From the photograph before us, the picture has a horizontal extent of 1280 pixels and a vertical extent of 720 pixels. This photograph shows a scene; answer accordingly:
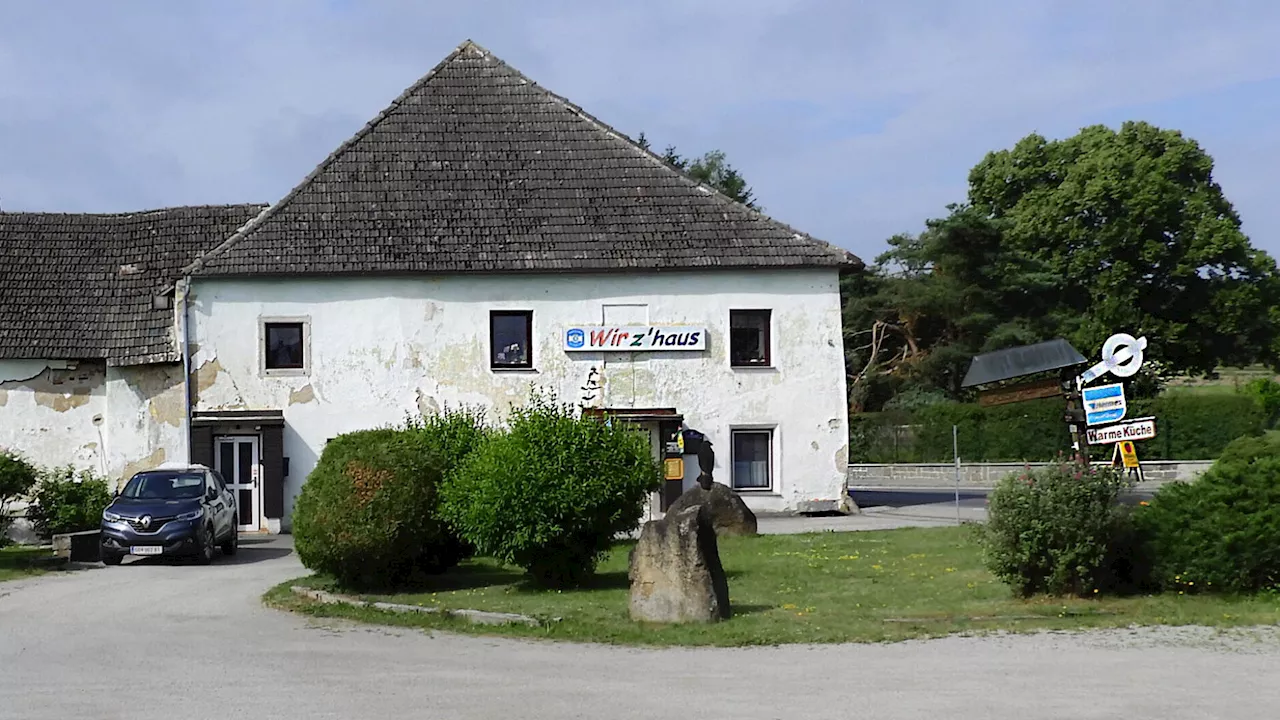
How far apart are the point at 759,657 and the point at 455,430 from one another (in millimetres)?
8892

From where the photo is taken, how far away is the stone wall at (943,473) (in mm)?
44844

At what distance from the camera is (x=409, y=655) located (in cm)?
1277

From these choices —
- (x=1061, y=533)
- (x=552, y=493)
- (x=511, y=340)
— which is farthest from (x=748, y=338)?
(x=1061, y=533)

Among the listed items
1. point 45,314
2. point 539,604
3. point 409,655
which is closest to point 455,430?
point 539,604

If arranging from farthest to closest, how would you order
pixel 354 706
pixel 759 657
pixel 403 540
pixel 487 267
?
1. pixel 487 267
2. pixel 403 540
3. pixel 759 657
4. pixel 354 706

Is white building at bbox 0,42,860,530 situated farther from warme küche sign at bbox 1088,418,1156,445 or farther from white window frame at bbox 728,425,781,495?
warme küche sign at bbox 1088,418,1156,445

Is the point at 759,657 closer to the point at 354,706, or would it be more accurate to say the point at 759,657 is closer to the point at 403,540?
the point at 354,706

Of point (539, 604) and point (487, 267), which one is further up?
point (487, 267)

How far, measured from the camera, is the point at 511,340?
104 ft

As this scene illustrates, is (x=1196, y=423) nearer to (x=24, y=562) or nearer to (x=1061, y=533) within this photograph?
(x=1061, y=533)

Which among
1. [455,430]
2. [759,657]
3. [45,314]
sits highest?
[45,314]

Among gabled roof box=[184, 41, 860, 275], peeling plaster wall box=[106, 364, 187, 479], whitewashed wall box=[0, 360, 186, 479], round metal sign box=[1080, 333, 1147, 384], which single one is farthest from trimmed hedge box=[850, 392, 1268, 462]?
whitewashed wall box=[0, 360, 186, 479]

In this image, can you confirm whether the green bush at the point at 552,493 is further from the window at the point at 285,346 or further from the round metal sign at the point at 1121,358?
the window at the point at 285,346

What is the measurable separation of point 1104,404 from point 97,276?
75.3ft
